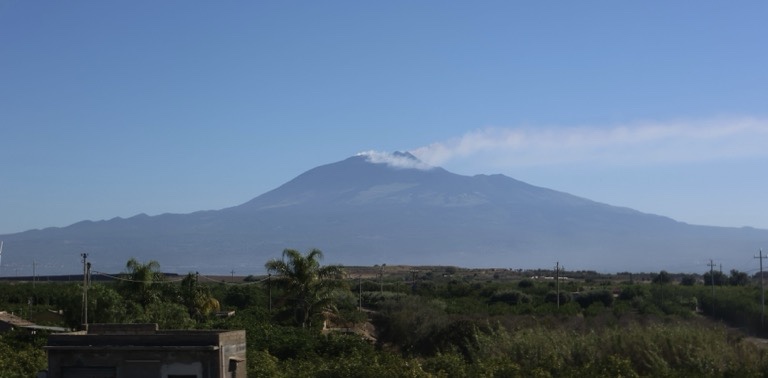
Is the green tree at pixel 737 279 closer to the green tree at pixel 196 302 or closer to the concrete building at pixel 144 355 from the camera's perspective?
the green tree at pixel 196 302

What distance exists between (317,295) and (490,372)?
21.5 meters

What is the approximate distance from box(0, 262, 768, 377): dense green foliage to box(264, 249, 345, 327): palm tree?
0.19ft

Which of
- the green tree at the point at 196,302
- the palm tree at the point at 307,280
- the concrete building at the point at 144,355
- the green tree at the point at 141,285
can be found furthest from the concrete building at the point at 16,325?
the concrete building at the point at 144,355

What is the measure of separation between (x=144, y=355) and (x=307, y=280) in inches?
850

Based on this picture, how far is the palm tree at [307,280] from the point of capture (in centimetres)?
4441

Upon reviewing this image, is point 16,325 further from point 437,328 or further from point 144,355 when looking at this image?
point 144,355

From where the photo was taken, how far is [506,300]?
67688 mm

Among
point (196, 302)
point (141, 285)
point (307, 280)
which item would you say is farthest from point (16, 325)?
point (307, 280)

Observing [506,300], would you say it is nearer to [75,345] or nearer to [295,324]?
[295,324]

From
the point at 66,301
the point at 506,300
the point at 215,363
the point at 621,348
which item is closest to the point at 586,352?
the point at 621,348

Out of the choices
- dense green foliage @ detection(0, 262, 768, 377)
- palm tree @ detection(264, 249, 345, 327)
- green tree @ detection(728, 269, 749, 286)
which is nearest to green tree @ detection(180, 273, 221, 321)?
dense green foliage @ detection(0, 262, 768, 377)

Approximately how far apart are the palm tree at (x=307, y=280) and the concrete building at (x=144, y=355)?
68.6 feet

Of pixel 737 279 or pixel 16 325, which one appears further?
pixel 737 279

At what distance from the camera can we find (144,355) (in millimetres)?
22797
